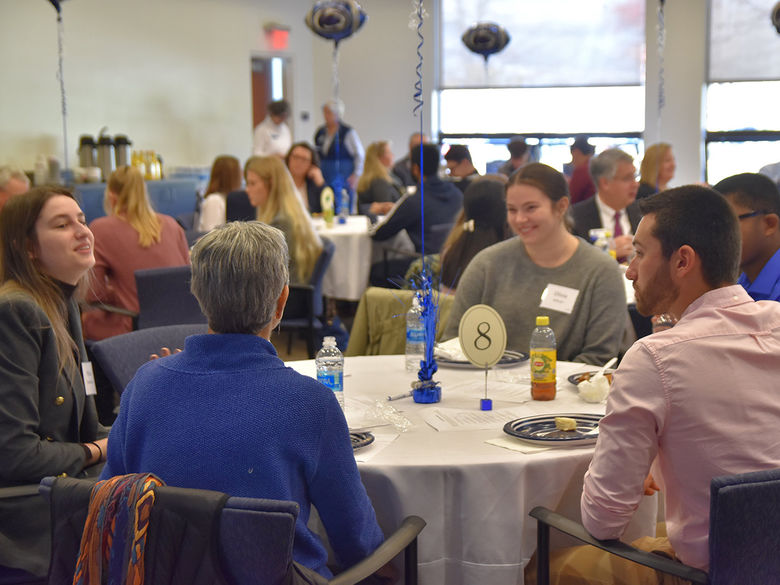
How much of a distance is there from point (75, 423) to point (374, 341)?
4.54ft

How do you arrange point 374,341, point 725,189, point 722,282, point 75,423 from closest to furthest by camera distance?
point 722,282
point 75,423
point 725,189
point 374,341

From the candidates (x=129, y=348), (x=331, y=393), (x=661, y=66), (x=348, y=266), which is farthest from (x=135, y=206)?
(x=661, y=66)

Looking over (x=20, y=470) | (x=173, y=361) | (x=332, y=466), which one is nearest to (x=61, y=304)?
(x=20, y=470)

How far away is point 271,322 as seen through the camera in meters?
1.68

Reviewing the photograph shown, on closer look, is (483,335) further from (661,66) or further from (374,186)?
(661,66)

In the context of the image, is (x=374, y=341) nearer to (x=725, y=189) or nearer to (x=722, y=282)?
(x=725, y=189)

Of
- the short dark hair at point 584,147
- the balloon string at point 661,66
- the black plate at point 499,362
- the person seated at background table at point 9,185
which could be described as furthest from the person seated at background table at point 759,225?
the balloon string at point 661,66

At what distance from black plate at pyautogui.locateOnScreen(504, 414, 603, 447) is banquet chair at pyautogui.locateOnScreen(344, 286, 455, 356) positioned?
1.13m

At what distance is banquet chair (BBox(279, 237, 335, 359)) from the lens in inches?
201

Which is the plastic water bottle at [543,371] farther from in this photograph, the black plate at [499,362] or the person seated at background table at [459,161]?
the person seated at background table at [459,161]

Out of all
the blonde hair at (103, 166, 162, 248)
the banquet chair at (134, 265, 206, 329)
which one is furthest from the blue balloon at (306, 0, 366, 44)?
the banquet chair at (134, 265, 206, 329)

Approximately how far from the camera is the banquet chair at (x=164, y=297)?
3.98m

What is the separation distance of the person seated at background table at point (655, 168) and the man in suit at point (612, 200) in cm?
91

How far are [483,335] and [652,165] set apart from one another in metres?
4.34
